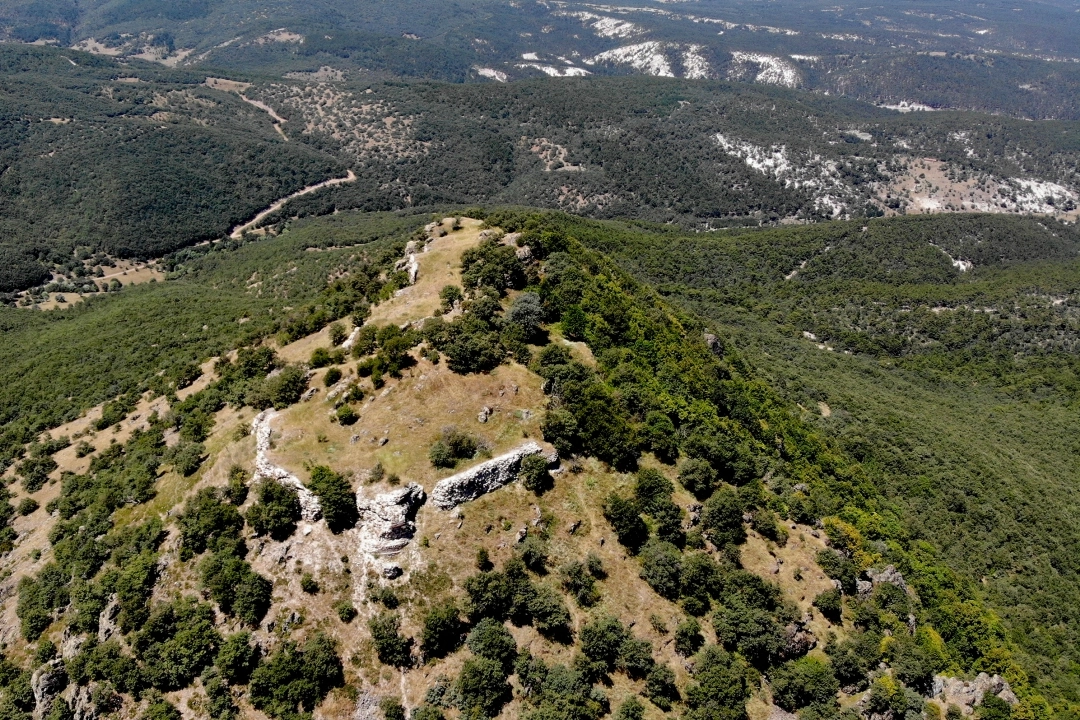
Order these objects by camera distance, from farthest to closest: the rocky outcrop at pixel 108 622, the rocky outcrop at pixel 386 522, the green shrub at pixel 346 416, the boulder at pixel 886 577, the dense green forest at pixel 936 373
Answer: the dense green forest at pixel 936 373 < the boulder at pixel 886 577 < the green shrub at pixel 346 416 < the rocky outcrop at pixel 386 522 < the rocky outcrop at pixel 108 622

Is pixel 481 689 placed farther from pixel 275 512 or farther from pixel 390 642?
pixel 275 512

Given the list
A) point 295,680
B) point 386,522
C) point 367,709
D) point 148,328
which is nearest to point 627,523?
point 386,522

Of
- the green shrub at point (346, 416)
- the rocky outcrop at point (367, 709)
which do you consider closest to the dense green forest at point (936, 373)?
the green shrub at point (346, 416)

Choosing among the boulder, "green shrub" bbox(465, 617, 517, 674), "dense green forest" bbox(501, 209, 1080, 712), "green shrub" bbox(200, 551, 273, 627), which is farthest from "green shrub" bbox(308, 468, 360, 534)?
"dense green forest" bbox(501, 209, 1080, 712)

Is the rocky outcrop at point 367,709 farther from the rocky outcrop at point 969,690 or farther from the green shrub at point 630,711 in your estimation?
the rocky outcrop at point 969,690

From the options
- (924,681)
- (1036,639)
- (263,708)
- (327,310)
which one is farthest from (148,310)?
(1036,639)

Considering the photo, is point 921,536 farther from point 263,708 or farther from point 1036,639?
point 263,708

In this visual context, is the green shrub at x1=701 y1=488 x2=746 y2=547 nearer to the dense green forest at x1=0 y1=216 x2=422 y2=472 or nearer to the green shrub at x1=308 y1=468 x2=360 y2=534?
the green shrub at x1=308 y1=468 x2=360 y2=534
